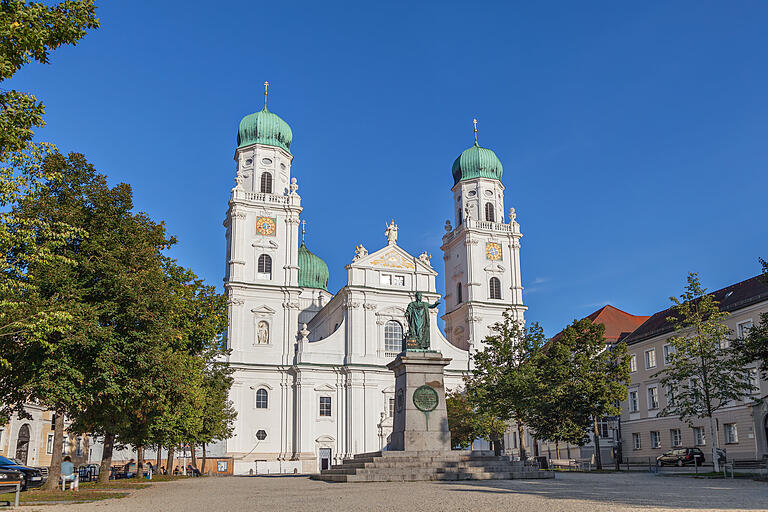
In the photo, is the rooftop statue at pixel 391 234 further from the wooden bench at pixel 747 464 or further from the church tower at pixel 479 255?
the wooden bench at pixel 747 464

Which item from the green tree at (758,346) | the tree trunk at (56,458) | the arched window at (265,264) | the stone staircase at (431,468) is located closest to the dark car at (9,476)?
the tree trunk at (56,458)

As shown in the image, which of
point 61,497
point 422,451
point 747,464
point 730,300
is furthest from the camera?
point 730,300

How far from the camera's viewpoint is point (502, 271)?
7044cm

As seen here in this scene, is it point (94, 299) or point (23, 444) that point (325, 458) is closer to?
point (23, 444)

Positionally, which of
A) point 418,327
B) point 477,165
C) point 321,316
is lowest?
point 418,327

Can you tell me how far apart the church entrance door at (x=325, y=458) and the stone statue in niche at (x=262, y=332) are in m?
10.6

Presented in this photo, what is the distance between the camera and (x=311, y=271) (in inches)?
3226

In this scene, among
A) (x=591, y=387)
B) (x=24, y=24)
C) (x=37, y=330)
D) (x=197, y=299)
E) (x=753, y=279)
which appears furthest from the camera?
(x=753, y=279)

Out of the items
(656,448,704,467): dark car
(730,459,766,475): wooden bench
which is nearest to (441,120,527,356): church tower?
(656,448,704,467): dark car

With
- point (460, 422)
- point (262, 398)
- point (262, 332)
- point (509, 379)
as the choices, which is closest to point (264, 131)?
point (262, 332)

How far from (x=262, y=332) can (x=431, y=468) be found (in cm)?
4172

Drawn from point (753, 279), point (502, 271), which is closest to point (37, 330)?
point (753, 279)

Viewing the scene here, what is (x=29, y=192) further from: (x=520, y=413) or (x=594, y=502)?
(x=520, y=413)

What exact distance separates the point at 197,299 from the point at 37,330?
40.9 ft
